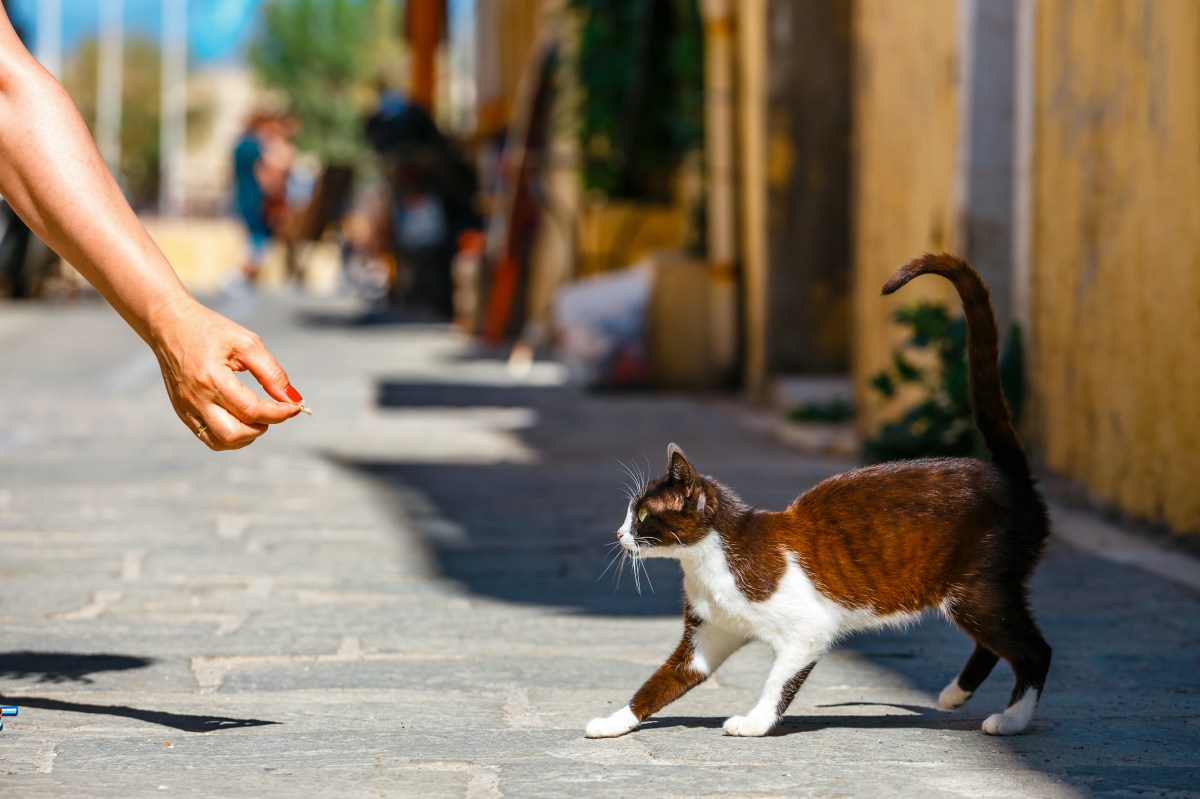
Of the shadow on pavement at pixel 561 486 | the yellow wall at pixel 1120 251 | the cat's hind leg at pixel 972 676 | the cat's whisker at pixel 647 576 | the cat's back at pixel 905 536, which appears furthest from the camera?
the yellow wall at pixel 1120 251

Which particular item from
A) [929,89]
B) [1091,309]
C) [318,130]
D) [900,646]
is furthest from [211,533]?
[318,130]

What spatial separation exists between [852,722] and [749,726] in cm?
26

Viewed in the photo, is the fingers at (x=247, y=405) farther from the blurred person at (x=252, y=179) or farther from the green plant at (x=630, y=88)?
the blurred person at (x=252, y=179)

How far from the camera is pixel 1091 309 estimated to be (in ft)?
18.5

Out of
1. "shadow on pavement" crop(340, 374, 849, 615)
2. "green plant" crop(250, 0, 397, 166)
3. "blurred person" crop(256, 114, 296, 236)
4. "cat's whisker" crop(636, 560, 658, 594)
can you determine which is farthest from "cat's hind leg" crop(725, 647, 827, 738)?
"green plant" crop(250, 0, 397, 166)

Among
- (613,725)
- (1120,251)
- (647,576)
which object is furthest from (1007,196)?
(613,725)

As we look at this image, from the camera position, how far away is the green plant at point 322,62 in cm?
5778

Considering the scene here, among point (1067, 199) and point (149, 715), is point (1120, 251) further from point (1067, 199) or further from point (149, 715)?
point (149, 715)

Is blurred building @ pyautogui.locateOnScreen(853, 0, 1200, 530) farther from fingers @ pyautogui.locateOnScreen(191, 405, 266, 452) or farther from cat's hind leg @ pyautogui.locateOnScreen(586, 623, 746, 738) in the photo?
fingers @ pyautogui.locateOnScreen(191, 405, 266, 452)

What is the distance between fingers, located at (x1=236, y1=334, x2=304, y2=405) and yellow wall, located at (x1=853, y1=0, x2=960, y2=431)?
4568 millimetres

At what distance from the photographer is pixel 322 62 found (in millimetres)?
58000

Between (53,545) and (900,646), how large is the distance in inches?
102

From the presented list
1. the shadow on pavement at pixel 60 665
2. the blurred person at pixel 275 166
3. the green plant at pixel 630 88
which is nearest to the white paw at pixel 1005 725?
the shadow on pavement at pixel 60 665

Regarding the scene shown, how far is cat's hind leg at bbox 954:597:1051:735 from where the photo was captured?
290cm
